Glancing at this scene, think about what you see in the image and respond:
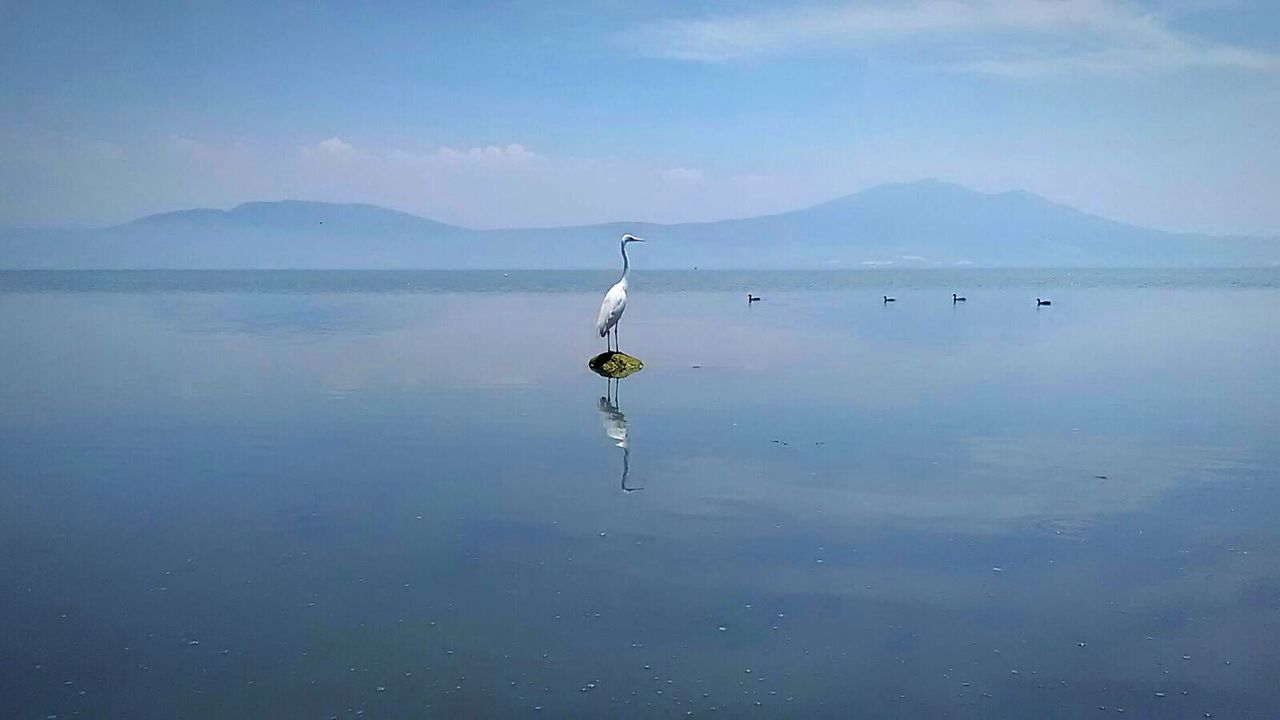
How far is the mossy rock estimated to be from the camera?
1916 cm

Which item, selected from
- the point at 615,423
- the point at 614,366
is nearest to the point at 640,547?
the point at 615,423

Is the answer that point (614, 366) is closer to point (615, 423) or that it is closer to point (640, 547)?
point (615, 423)

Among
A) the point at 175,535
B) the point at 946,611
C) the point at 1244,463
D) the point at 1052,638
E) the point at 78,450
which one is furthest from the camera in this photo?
the point at 78,450

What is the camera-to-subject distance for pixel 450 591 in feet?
24.0

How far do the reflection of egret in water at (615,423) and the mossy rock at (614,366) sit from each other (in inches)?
53.6

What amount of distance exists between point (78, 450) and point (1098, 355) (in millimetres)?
20437

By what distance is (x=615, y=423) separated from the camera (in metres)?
13.9

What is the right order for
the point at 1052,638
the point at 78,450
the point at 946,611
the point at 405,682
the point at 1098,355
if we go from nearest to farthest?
the point at 405,682
the point at 1052,638
the point at 946,611
the point at 78,450
the point at 1098,355

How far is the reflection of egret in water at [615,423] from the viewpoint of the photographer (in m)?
11.3

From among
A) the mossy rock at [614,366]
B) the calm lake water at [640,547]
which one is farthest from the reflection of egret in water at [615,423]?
the mossy rock at [614,366]

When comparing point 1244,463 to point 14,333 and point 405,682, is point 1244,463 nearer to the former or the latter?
point 405,682

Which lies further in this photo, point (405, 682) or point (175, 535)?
point (175, 535)

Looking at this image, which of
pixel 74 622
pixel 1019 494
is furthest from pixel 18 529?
pixel 1019 494

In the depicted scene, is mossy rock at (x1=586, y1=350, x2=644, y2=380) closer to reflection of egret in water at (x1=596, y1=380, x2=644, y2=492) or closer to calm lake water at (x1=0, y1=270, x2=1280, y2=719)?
calm lake water at (x1=0, y1=270, x2=1280, y2=719)
